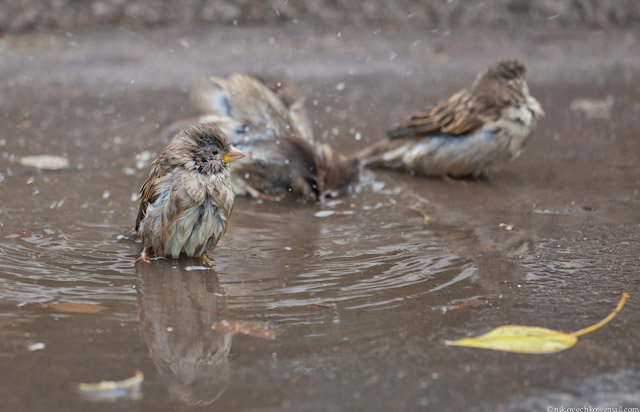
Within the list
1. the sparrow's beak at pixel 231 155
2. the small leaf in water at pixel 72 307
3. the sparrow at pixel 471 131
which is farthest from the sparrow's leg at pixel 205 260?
the sparrow at pixel 471 131

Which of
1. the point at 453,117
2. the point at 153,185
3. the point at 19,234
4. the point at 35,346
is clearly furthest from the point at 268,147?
the point at 35,346

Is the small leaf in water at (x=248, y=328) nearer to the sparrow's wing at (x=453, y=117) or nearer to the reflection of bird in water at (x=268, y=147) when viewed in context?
the reflection of bird in water at (x=268, y=147)

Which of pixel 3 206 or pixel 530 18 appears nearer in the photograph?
pixel 3 206

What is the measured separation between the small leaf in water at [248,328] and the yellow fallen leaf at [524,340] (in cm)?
72

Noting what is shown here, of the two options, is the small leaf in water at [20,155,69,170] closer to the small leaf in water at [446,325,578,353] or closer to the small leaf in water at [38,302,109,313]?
the small leaf in water at [38,302,109,313]

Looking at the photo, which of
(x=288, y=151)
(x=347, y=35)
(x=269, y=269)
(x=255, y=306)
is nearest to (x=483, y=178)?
(x=288, y=151)

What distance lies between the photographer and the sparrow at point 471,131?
6230 mm

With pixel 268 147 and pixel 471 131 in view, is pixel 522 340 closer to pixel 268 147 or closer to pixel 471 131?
pixel 268 147

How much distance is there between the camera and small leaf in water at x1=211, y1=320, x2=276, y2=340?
3284 millimetres

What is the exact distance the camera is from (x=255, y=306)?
3613 mm

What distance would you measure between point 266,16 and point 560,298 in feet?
23.5

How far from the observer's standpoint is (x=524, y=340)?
318 centimetres

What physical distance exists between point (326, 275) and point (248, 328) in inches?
30.0

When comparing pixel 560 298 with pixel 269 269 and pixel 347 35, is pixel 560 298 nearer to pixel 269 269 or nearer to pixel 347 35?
pixel 269 269
